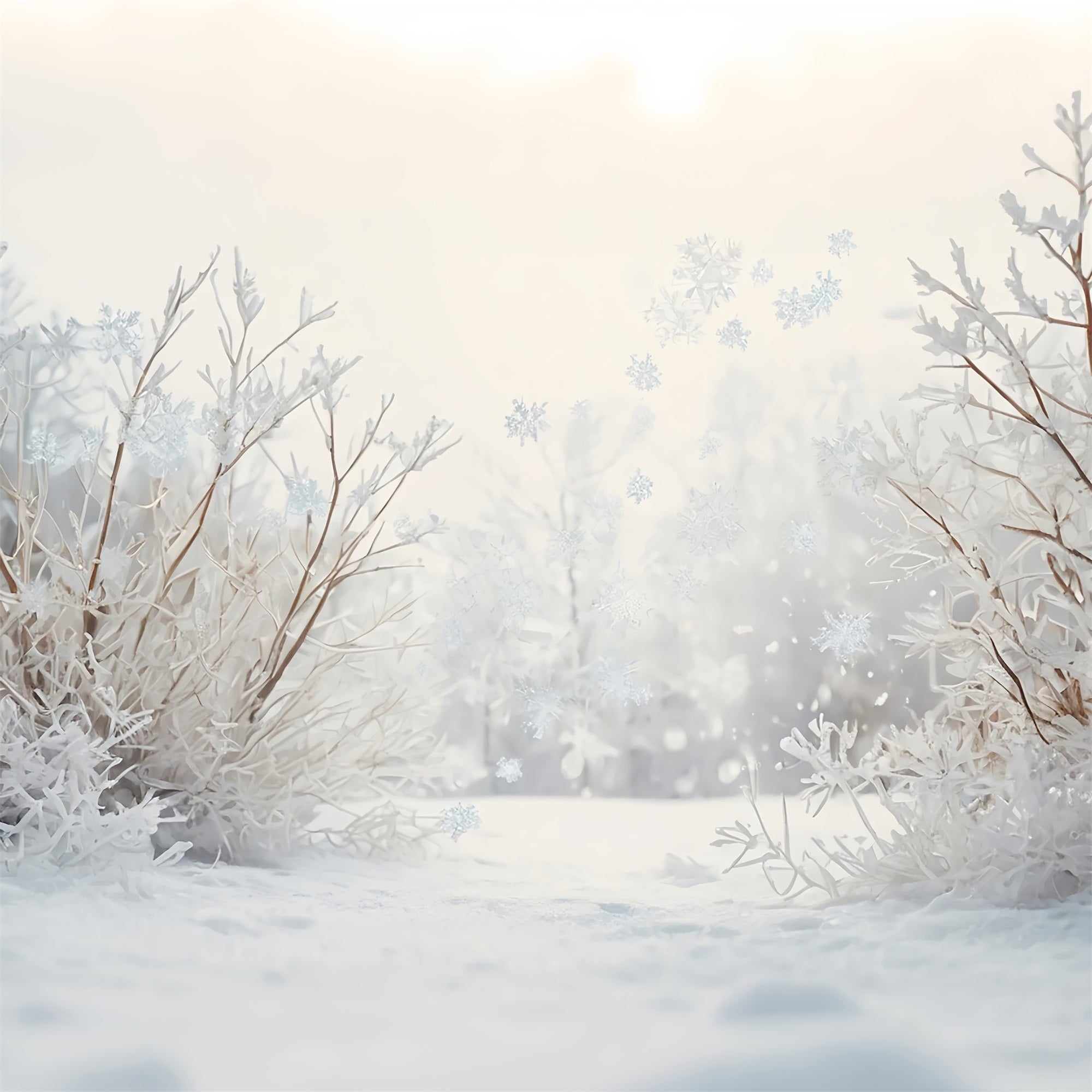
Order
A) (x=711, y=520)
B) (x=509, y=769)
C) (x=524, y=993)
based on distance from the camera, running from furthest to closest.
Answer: (x=711, y=520), (x=509, y=769), (x=524, y=993)

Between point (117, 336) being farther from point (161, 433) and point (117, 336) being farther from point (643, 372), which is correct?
point (643, 372)

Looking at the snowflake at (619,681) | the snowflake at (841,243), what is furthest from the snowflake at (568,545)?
the snowflake at (841,243)

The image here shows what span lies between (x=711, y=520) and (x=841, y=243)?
56cm

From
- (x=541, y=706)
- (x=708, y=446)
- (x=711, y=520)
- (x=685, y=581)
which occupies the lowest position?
(x=541, y=706)

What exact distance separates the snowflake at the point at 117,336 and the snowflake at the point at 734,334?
1019mm

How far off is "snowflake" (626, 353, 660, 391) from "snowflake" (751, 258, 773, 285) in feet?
0.77

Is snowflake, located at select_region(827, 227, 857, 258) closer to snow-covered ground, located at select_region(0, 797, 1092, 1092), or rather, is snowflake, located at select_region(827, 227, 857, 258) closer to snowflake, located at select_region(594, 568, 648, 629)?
snowflake, located at select_region(594, 568, 648, 629)

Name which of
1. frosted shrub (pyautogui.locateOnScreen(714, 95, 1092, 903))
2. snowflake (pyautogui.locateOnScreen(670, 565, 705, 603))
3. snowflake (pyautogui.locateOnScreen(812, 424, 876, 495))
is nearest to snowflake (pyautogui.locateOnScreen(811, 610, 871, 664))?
snowflake (pyautogui.locateOnScreen(812, 424, 876, 495))

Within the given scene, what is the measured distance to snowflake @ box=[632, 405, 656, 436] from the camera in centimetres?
198

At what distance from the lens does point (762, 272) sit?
175cm

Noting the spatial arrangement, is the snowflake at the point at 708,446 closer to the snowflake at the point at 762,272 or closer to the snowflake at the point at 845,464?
the snowflake at the point at 762,272

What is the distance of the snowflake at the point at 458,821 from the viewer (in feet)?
4.33

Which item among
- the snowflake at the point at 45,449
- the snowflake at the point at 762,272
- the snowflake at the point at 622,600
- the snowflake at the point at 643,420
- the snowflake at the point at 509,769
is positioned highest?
the snowflake at the point at 762,272

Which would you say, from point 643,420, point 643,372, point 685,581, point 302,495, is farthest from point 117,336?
point 685,581
